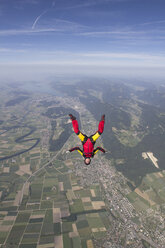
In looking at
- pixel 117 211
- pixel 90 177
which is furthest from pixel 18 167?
pixel 117 211

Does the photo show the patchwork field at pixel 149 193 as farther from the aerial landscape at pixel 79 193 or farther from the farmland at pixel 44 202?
the farmland at pixel 44 202

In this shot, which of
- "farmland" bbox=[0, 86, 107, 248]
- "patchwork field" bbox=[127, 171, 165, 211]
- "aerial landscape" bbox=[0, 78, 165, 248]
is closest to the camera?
"farmland" bbox=[0, 86, 107, 248]

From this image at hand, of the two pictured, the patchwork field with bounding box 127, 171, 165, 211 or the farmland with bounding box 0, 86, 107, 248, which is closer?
the farmland with bounding box 0, 86, 107, 248

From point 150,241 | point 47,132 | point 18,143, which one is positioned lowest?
point 150,241

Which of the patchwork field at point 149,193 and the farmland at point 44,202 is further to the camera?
the patchwork field at point 149,193

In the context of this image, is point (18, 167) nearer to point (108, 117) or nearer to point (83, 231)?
point (83, 231)

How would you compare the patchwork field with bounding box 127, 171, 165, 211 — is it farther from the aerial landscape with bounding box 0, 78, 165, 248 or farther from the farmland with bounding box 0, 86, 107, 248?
the farmland with bounding box 0, 86, 107, 248

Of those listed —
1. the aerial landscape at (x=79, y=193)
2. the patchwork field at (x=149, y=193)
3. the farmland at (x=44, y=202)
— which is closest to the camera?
the farmland at (x=44, y=202)

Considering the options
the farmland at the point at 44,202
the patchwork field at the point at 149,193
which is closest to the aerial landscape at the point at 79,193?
the farmland at the point at 44,202

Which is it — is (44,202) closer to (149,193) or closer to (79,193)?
(79,193)

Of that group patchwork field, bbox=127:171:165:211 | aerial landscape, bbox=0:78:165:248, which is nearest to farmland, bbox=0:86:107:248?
aerial landscape, bbox=0:78:165:248

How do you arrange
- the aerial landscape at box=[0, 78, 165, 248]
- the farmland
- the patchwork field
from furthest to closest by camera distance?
the patchwork field, the aerial landscape at box=[0, 78, 165, 248], the farmland
